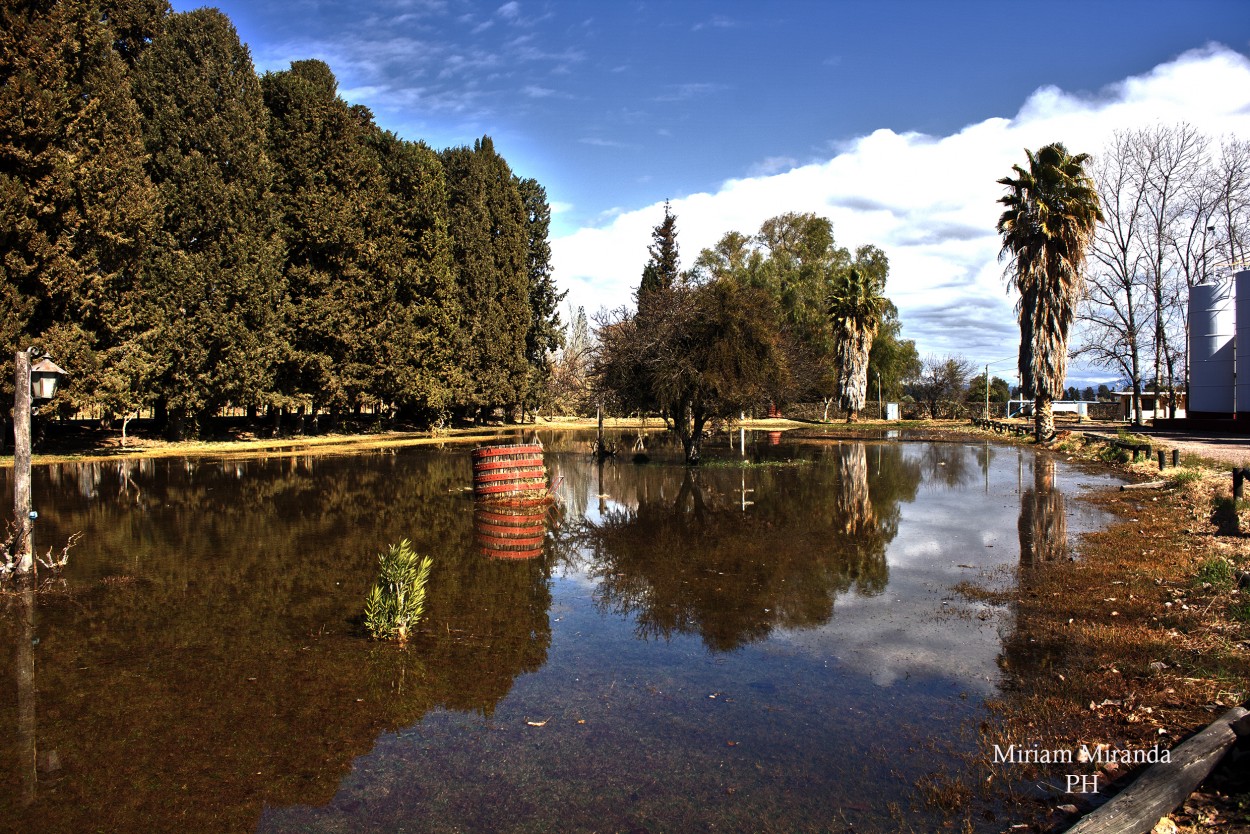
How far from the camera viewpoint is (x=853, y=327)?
58.6m

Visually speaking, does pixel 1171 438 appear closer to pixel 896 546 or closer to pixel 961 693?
pixel 896 546

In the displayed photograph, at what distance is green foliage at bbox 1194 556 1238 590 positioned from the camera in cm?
862

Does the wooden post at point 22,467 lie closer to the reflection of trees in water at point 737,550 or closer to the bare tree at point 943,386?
the reflection of trees in water at point 737,550

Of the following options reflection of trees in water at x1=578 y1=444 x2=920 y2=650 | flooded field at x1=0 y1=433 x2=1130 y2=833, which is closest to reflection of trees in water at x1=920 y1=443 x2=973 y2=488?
reflection of trees in water at x1=578 y1=444 x2=920 y2=650

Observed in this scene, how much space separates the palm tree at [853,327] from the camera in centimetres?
5859

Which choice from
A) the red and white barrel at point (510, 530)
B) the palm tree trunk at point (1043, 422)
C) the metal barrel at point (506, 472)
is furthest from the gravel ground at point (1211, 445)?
the red and white barrel at point (510, 530)

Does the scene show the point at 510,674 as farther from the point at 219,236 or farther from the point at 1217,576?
the point at 219,236

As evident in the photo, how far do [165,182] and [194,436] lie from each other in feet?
38.8

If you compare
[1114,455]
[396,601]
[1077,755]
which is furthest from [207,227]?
[1114,455]

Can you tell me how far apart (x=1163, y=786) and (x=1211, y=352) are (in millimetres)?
43815

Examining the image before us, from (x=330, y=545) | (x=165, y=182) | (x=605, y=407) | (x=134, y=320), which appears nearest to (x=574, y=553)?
(x=330, y=545)

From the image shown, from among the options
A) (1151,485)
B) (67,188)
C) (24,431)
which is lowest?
(1151,485)

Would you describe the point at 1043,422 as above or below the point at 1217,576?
above

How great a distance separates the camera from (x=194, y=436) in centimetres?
3656
